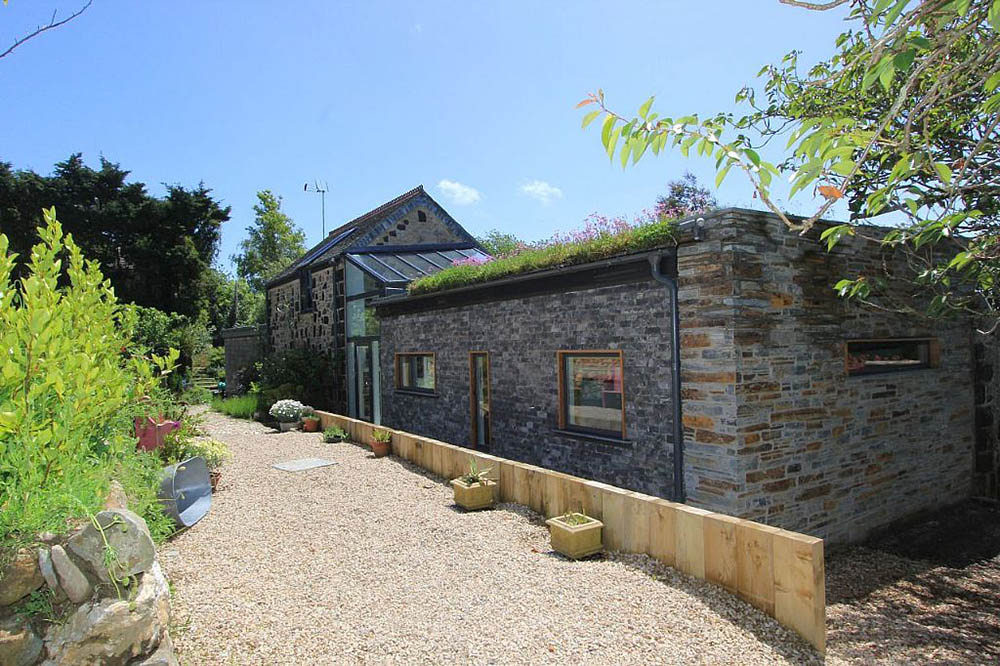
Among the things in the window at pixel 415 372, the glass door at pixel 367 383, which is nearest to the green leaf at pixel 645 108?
the window at pixel 415 372

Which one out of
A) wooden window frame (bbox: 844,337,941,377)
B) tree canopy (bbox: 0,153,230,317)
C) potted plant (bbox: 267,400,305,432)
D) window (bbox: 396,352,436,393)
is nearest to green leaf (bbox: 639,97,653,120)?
wooden window frame (bbox: 844,337,941,377)

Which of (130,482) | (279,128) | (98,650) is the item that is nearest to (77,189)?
(279,128)

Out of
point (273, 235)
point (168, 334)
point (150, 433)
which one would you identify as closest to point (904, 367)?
point (150, 433)

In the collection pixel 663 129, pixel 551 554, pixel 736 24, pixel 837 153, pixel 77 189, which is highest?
pixel 77 189

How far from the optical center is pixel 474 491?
19.7ft

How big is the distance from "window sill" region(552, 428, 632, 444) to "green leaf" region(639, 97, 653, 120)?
184 inches

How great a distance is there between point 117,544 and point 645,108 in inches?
119

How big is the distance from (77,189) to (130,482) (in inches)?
1097

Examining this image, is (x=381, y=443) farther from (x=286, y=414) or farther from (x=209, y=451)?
(x=286, y=414)

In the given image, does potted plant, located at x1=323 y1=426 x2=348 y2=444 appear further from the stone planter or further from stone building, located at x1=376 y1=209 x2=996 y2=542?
the stone planter

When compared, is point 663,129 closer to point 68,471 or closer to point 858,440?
point 68,471

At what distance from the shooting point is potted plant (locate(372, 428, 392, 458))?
8.81m

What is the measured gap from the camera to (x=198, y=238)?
88.6 ft

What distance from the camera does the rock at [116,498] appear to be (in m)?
3.28
